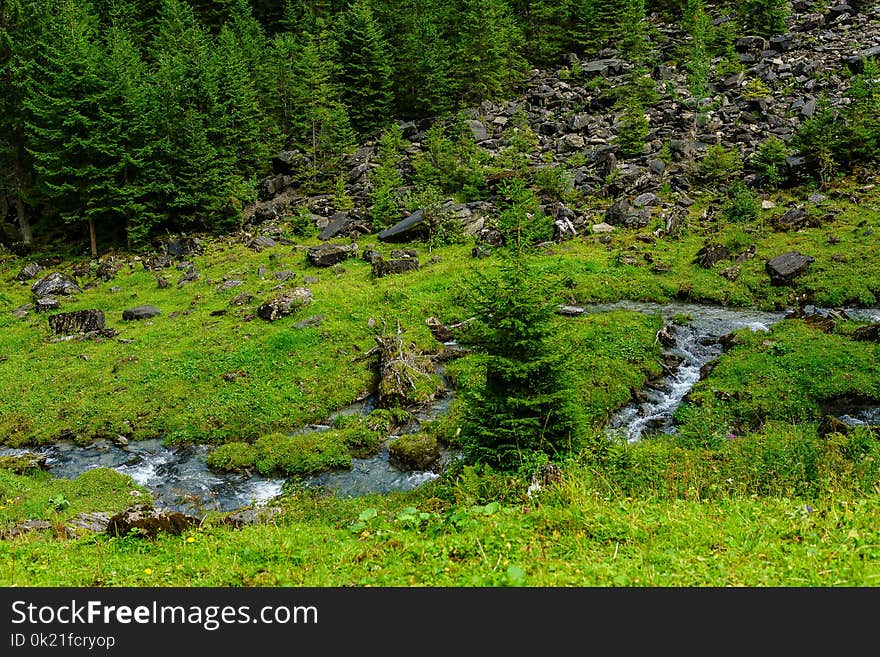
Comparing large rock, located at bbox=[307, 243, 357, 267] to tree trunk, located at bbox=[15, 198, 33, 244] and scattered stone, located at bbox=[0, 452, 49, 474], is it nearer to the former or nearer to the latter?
scattered stone, located at bbox=[0, 452, 49, 474]

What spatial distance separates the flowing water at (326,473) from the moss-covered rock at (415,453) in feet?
0.88

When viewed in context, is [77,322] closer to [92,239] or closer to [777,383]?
[92,239]

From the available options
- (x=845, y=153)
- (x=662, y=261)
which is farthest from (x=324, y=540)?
(x=845, y=153)

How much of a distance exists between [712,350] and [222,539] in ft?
64.9

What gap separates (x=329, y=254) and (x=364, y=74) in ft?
100

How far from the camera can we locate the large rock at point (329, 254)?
3691cm

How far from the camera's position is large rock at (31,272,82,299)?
35.5 m

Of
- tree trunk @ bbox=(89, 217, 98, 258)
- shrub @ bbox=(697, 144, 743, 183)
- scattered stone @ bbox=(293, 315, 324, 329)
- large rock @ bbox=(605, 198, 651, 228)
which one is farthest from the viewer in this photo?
tree trunk @ bbox=(89, 217, 98, 258)

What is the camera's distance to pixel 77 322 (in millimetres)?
29625

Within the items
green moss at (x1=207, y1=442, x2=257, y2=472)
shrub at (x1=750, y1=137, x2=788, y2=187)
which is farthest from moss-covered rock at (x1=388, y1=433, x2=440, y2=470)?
shrub at (x1=750, y1=137, x2=788, y2=187)

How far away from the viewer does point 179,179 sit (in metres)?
46.2

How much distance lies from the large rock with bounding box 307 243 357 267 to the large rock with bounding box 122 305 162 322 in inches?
A: 390

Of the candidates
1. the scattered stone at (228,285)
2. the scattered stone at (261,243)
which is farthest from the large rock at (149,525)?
the scattered stone at (261,243)

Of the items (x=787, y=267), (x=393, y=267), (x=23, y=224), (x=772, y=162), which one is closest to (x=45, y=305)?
(x=23, y=224)
